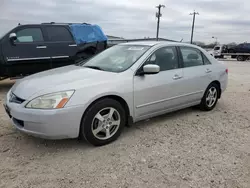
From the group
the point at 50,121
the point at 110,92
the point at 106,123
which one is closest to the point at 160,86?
the point at 110,92

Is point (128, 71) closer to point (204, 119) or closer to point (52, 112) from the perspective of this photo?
point (52, 112)

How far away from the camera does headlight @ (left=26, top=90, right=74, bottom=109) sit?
10.5 ft

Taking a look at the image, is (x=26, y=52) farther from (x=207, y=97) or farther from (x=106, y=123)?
(x=207, y=97)

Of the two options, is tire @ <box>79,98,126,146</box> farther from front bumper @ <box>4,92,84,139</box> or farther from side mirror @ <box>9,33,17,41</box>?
side mirror @ <box>9,33,17,41</box>

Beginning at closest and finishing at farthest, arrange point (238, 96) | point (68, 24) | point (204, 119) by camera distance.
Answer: point (204, 119) < point (238, 96) < point (68, 24)

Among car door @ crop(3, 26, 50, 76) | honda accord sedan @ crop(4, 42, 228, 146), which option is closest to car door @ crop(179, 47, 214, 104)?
honda accord sedan @ crop(4, 42, 228, 146)

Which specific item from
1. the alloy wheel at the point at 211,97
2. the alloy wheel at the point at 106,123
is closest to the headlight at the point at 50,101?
the alloy wheel at the point at 106,123

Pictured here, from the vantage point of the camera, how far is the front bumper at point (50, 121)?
10.4ft

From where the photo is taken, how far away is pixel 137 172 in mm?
2975

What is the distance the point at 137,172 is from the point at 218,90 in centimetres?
335

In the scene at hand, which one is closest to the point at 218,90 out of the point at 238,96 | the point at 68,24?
the point at 238,96

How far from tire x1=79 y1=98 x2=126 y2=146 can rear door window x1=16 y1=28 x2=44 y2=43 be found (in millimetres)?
4854

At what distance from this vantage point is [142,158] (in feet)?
10.8

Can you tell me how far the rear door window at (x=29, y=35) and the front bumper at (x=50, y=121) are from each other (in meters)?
4.57
